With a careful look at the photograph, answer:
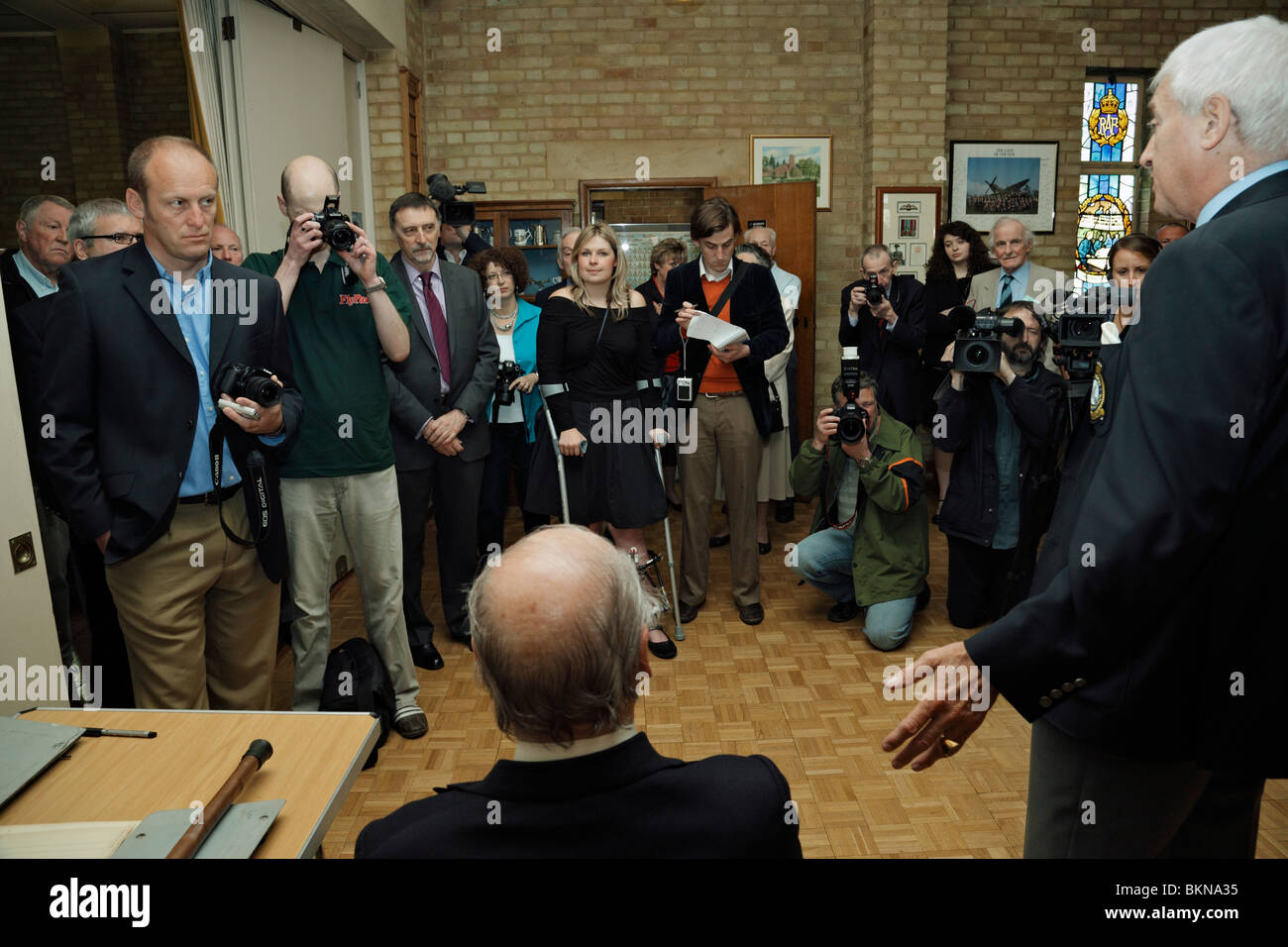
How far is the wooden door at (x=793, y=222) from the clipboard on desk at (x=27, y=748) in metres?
5.56

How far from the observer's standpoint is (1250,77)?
112 centimetres

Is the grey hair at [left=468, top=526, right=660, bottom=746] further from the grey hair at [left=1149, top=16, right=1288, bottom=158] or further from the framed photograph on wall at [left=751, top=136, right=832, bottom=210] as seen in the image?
the framed photograph on wall at [left=751, top=136, right=832, bottom=210]

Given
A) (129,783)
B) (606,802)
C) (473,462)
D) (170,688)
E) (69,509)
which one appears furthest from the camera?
(473,462)

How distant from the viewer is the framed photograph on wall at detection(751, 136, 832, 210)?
269 inches

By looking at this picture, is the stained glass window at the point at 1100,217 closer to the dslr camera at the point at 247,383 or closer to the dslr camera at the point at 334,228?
the dslr camera at the point at 334,228

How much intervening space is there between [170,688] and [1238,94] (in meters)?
2.53

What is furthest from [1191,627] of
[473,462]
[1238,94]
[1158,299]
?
[473,462]

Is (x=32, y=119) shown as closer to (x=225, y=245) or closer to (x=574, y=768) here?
(x=225, y=245)

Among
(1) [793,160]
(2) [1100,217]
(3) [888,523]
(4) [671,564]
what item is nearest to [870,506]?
(3) [888,523]

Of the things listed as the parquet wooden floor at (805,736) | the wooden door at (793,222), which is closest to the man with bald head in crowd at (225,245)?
the parquet wooden floor at (805,736)

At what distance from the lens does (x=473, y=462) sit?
3.63 meters

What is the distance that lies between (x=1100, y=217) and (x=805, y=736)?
6.13 m

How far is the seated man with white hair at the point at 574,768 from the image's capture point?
0.92m

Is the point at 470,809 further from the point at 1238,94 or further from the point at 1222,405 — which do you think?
the point at 1238,94
